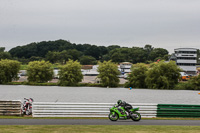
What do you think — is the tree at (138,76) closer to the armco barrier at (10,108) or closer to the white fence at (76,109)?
the white fence at (76,109)

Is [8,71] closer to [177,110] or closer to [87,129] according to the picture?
[177,110]

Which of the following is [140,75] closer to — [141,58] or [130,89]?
[130,89]

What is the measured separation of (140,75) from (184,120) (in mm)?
55194

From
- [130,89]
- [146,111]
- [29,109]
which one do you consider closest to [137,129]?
[146,111]

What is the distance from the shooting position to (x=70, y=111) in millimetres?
20016

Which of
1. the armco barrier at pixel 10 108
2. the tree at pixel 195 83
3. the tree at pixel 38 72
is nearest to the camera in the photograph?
the armco barrier at pixel 10 108

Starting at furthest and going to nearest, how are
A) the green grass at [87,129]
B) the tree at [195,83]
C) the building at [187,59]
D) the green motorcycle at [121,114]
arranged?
the building at [187,59] < the tree at [195,83] < the green motorcycle at [121,114] < the green grass at [87,129]

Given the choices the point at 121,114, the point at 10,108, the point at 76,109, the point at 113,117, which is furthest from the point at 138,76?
the point at 10,108

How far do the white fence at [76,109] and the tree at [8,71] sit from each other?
65608 millimetres

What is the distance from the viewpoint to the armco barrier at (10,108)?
64.3ft

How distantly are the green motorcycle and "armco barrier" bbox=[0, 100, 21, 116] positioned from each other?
7433 mm

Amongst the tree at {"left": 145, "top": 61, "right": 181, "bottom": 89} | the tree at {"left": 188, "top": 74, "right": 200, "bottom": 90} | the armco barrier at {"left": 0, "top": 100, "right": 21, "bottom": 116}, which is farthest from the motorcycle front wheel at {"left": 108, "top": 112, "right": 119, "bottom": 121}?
the tree at {"left": 188, "top": 74, "right": 200, "bottom": 90}

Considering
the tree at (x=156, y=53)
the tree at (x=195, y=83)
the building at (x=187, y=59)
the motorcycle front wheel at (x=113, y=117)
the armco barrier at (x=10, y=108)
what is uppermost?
the tree at (x=156, y=53)

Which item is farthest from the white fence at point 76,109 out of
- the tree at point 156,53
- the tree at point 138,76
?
the tree at point 156,53
